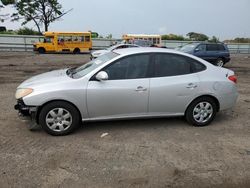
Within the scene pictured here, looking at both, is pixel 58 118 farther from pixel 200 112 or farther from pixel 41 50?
pixel 41 50

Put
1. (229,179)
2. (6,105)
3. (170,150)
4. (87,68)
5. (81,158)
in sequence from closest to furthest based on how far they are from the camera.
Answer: (229,179)
(81,158)
(170,150)
(87,68)
(6,105)

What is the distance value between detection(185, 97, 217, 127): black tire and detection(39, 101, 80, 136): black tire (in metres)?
2.17

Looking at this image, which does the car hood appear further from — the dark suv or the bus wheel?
the bus wheel

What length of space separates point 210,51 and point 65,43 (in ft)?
60.0

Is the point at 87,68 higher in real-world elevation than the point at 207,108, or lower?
higher

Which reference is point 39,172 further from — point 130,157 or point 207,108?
point 207,108

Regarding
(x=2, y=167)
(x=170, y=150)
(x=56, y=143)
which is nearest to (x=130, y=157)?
(x=170, y=150)

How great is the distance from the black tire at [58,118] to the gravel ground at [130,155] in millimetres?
131

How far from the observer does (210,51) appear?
18766mm

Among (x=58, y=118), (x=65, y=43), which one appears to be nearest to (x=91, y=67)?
(x=58, y=118)

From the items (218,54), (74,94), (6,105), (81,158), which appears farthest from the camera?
(218,54)

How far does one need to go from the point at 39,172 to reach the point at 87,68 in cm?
244

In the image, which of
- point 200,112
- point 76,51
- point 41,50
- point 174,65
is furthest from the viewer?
point 76,51

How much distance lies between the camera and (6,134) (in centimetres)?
565
